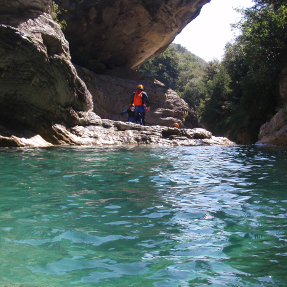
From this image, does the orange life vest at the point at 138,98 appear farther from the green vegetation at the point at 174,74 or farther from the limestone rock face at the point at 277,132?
the green vegetation at the point at 174,74

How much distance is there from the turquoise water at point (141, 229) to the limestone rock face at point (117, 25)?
19.3m

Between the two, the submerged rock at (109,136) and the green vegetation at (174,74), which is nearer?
the submerged rock at (109,136)

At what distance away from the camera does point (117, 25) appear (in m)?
23.8

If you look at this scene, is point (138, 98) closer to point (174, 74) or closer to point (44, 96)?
point (44, 96)

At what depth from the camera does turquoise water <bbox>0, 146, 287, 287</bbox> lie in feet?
7.02

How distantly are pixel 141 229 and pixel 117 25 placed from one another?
23.0 m

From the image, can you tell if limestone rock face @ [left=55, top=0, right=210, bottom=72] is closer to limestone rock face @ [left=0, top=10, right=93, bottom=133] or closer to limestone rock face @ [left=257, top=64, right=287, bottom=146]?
limestone rock face @ [left=0, top=10, right=93, bottom=133]

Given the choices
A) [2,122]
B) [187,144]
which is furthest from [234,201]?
[187,144]

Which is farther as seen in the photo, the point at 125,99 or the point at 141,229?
the point at 125,99

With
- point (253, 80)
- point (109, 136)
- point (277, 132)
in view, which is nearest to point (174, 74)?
point (253, 80)

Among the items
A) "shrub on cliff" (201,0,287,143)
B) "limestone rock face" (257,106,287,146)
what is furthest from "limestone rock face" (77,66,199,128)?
"limestone rock face" (257,106,287,146)

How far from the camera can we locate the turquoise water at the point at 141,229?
214 cm

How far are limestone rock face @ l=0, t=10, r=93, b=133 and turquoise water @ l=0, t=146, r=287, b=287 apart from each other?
17.1 feet

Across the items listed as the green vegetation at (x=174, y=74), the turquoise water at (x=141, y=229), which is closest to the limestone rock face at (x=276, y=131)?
the turquoise water at (x=141, y=229)
